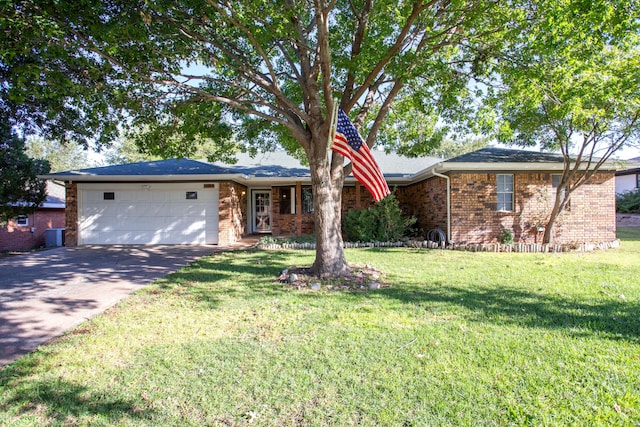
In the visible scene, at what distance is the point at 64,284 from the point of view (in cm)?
660

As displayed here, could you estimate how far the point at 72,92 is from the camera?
6.25 metres

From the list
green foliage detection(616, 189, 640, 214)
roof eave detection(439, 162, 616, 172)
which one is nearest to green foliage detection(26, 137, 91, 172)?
roof eave detection(439, 162, 616, 172)

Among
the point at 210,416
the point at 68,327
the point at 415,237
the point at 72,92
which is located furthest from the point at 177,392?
the point at 415,237

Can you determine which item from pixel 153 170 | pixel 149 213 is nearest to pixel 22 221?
pixel 149 213

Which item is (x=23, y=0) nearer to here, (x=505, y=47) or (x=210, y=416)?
(x=210, y=416)

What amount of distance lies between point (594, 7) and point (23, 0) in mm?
8382

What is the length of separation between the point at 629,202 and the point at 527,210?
1578 cm

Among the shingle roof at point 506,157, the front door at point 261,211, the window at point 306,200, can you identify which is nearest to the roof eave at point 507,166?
the shingle roof at point 506,157

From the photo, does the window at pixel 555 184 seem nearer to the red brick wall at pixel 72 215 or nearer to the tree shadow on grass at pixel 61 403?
the tree shadow on grass at pixel 61 403

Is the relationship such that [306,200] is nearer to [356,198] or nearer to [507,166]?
[356,198]

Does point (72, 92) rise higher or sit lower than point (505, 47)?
lower

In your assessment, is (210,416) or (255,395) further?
(255,395)

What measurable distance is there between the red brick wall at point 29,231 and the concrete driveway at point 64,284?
809cm

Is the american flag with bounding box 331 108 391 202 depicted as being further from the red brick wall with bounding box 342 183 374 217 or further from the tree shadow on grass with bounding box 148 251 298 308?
the red brick wall with bounding box 342 183 374 217
